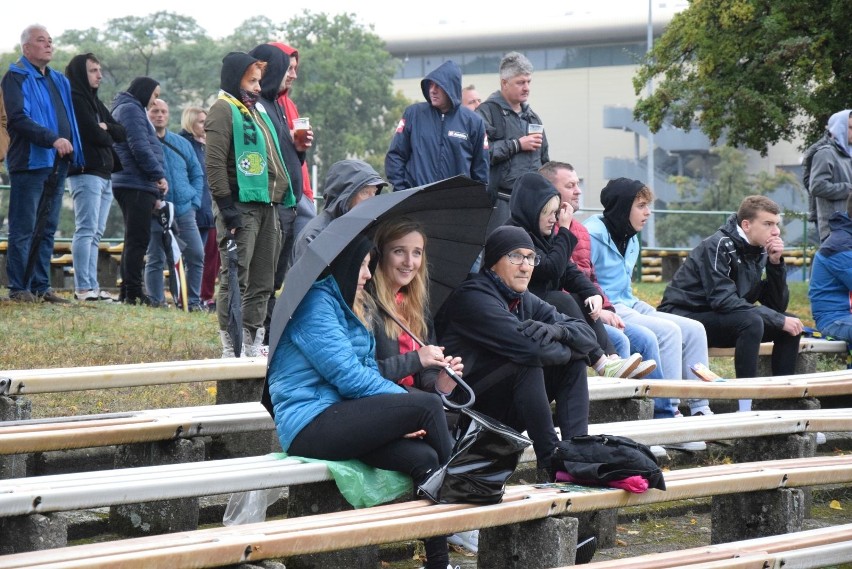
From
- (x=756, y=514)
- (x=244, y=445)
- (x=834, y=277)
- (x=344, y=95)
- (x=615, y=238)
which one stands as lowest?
(x=756, y=514)

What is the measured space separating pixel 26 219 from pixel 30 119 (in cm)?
77

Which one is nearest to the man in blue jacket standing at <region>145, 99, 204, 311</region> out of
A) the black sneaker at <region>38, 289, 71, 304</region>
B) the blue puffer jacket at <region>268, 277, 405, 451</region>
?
the black sneaker at <region>38, 289, 71, 304</region>

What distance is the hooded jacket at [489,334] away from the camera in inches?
217

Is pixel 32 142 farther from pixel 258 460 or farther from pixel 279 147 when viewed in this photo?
pixel 258 460

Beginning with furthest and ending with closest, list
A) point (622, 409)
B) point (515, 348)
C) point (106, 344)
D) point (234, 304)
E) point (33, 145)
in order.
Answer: point (33, 145) < point (106, 344) < point (234, 304) < point (622, 409) < point (515, 348)

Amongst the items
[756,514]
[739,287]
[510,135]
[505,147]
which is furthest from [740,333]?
[756,514]

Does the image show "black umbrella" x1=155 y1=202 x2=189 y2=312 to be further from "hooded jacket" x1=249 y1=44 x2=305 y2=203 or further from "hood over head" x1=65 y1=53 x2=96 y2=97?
"hooded jacket" x1=249 y1=44 x2=305 y2=203

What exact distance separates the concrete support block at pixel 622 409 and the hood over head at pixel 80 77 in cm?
570

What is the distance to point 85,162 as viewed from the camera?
10219 mm

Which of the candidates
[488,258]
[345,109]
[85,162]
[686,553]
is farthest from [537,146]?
[345,109]

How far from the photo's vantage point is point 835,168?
1025cm

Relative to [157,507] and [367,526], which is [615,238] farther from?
[367,526]

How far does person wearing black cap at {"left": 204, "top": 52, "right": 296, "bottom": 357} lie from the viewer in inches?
299

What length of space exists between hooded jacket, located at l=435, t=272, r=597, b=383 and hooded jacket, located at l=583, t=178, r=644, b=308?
1918mm
